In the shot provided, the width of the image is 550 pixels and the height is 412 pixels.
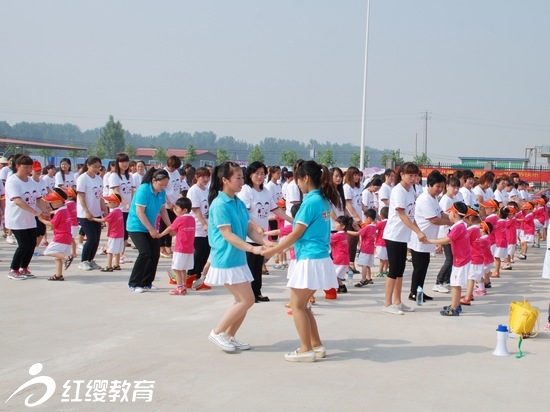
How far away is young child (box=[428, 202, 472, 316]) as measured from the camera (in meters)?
7.91

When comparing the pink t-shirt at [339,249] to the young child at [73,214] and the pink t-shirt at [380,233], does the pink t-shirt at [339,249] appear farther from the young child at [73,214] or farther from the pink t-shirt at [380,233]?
the young child at [73,214]

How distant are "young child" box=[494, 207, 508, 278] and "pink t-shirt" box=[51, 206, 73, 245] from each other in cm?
736

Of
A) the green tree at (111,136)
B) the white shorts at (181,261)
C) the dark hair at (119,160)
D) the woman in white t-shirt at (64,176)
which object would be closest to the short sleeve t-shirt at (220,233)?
the white shorts at (181,261)

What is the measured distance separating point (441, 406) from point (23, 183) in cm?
742

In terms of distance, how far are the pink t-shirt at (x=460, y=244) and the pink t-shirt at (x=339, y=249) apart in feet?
6.01

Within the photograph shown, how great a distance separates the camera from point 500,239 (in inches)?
457

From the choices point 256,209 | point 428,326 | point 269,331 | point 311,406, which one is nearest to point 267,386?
point 311,406

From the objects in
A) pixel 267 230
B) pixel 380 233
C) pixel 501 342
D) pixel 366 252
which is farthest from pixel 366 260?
pixel 501 342

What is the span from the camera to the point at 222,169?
6.28 meters

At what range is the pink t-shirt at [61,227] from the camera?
9641 millimetres

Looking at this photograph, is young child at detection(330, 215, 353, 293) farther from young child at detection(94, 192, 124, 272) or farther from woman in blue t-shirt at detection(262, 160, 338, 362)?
young child at detection(94, 192, 124, 272)

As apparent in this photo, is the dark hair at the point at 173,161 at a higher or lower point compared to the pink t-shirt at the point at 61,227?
higher

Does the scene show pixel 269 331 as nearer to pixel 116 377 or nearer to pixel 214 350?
pixel 214 350

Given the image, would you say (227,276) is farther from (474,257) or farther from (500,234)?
(500,234)
